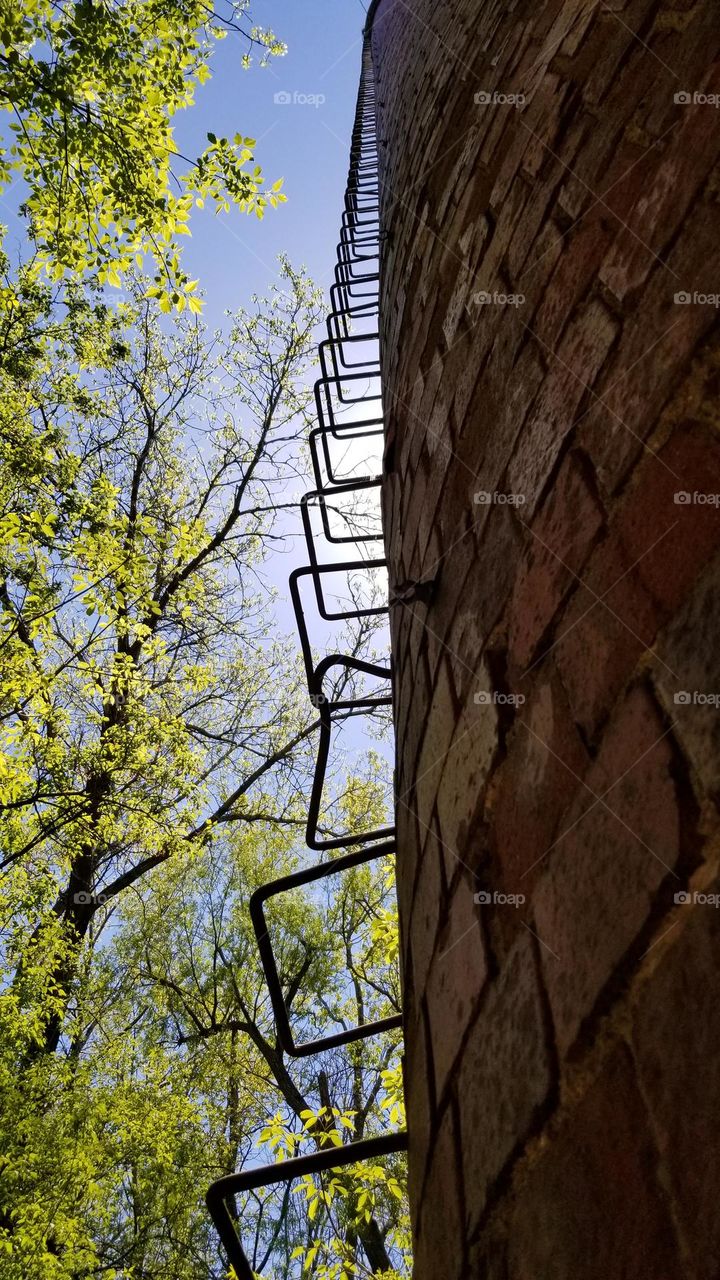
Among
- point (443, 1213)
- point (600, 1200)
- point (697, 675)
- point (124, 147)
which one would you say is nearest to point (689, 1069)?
point (600, 1200)

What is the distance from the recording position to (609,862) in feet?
2.19

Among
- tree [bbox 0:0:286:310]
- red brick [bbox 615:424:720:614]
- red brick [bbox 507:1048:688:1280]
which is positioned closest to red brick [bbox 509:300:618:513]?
red brick [bbox 615:424:720:614]

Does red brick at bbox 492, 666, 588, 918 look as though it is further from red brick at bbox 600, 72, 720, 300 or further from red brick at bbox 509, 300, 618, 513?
red brick at bbox 600, 72, 720, 300

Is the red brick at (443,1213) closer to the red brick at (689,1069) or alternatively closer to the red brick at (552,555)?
the red brick at (689,1069)

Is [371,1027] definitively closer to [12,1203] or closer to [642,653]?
[642,653]

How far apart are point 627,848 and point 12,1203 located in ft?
29.2

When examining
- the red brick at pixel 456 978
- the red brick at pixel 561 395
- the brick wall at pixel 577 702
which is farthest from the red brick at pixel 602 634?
the red brick at pixel 456 978

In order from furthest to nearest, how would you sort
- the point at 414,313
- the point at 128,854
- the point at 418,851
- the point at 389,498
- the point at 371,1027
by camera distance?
the point at 128,854, the point at 389,498, the point at 414,313, the point at 371,1027, the point at 418,851

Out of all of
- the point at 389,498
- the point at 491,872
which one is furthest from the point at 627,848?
the point at 389,498

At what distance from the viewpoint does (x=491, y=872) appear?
3.05 feet

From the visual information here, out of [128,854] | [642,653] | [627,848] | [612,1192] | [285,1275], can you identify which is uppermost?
[128,854]

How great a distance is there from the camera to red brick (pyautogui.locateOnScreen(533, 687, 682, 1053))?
0.62 m

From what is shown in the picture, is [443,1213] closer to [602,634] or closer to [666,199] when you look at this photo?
[602,634]

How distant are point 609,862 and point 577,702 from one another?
0.17 metres
